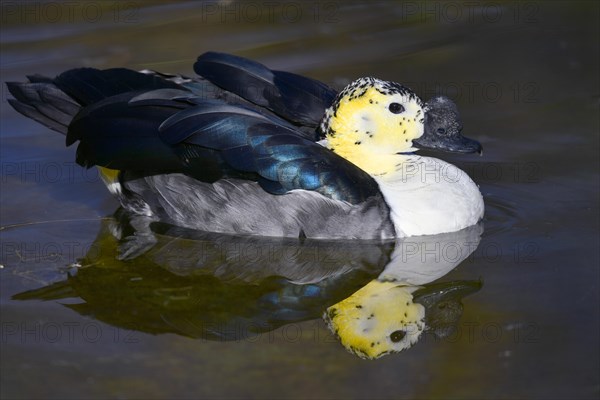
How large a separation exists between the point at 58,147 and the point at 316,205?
9.24ft

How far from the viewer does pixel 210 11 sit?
12.2 metres

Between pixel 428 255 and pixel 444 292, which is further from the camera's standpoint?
pixel 428 255

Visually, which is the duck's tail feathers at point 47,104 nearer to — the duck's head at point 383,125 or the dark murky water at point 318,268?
the dark murky water at point 318,268

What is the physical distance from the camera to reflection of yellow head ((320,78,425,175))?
24.8ft

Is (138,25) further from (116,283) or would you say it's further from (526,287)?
(526,287)

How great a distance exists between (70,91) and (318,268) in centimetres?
216

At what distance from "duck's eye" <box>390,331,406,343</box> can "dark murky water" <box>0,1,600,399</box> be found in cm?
14

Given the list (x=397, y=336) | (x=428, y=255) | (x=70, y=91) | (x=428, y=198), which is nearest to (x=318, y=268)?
(x=428, y=255)

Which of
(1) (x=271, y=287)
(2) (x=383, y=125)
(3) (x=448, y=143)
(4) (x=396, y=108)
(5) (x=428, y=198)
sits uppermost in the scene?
(4) (x=396, y=108)

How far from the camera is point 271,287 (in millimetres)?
7008

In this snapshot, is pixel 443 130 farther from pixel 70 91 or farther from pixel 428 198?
pixel 70 91

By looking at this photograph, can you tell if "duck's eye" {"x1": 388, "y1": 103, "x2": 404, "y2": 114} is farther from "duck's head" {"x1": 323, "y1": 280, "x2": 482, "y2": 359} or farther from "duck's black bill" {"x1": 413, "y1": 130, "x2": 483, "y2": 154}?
"duck's head" {"x1": 323, "y1": 280, "x2": 482, "y2": 359}

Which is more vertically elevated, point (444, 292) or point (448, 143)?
point (448, 143)

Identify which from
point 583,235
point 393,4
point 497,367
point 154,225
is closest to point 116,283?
point 154,225
